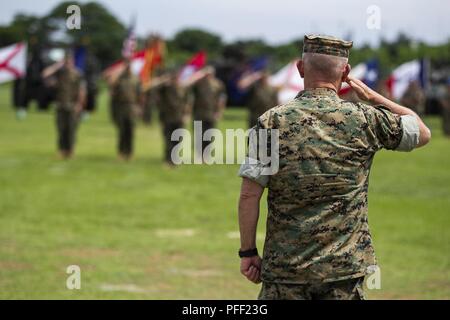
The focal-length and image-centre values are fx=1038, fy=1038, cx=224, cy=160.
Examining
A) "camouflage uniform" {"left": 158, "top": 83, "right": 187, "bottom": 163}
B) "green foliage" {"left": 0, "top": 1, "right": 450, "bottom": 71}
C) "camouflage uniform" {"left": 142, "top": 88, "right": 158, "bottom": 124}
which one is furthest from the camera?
"green foliage" {"left": 0, "top": 1, "right": 450, "bottom": 71}

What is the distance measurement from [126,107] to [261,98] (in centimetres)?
462

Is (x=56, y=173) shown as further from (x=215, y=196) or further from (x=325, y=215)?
(x=325, y=215)

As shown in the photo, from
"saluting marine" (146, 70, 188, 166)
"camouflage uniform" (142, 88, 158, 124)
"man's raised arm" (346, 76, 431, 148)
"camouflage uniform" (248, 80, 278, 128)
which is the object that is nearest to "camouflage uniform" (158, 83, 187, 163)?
"saluting marine" (146, 70, 188, 166)

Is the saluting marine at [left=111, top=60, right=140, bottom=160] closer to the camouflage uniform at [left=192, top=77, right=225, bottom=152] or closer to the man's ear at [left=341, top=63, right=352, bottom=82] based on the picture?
the camouflage uniform at [left=192, top=77, right=225, bottom=152]

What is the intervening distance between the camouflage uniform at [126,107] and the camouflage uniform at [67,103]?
3.08 ft

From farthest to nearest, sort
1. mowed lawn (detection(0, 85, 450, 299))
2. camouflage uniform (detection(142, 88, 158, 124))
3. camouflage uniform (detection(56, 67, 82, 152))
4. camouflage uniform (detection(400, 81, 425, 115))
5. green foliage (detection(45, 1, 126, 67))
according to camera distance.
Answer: green foliage (detection(45, 1, 126, 67))
camouflage uniform (detection(142, 88, 158, 124))
camouflage uniform (detection(400, 81, 425, 115))
camouflage uniform (detection(56, 67, 82, 152))
mowed lawn (detection(0, 85, 450, 299))

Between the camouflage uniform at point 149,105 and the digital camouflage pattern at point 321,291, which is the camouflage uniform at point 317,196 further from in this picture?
the camouflage uniform at point 149,105

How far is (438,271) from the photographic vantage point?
33.9 feet

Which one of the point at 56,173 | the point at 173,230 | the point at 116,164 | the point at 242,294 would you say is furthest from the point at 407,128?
the point at 116,164

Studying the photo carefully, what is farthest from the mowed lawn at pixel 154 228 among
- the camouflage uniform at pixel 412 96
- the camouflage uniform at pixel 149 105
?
the camouflage uniform at pixel 149 105

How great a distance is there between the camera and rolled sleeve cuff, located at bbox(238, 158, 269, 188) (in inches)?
192

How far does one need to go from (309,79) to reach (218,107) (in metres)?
20.5

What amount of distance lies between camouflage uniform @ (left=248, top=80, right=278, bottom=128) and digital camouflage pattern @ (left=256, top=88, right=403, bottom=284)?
21479 millimetres

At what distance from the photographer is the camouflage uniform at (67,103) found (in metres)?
22.7
